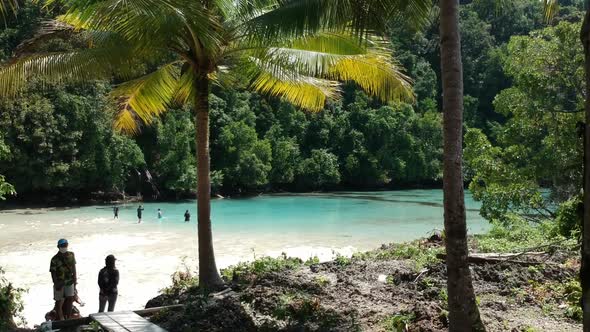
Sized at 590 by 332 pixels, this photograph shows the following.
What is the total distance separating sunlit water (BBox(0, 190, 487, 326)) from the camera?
15.7 m

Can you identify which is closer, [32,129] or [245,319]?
[245,319]

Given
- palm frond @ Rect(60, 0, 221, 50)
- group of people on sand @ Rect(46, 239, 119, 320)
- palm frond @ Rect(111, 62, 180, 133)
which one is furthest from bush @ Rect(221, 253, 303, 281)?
palm frond @ Rect(60, 0, 221, 50)

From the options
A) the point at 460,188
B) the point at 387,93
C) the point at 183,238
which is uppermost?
the point at 387,93

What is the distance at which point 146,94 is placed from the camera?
33.9ft

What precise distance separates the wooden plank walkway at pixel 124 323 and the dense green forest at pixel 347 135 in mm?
4377

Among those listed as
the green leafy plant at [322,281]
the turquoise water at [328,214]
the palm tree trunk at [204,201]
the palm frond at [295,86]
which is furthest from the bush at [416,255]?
the turquoise water at [328,214]

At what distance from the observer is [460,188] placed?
17.4 ft

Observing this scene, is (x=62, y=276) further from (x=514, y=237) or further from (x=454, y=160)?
(x=514, y=237)

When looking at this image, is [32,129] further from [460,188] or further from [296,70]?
[460,188]

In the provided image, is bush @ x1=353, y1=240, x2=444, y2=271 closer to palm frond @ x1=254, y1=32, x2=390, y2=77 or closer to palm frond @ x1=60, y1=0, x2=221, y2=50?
palm frond @ x1=254, y1=32, x2=390, y2=77

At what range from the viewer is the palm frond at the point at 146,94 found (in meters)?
10.1

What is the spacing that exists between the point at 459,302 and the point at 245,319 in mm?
2686

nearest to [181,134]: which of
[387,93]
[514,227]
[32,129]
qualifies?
[32,129]

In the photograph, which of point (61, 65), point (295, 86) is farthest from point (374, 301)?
point (61, 65)
